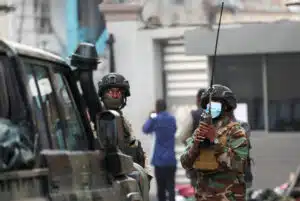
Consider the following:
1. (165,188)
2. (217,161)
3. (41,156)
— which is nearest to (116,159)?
(41,156)

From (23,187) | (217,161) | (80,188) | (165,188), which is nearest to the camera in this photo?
(23,187)

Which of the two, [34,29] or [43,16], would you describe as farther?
[43,16]

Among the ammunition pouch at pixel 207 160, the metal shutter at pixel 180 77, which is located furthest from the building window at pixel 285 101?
the ammunition pouch at pixel 207 160

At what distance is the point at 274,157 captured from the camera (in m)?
16.1

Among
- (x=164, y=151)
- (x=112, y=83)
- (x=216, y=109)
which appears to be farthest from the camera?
(x=164, y=151)

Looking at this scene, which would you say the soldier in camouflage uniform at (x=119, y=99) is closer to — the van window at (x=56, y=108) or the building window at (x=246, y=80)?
the van window at (x=56, y=108)

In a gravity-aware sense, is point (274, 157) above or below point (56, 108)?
below

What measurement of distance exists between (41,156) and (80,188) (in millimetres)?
615

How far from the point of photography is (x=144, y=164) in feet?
25.7

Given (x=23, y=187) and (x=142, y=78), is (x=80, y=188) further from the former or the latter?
(x=142, y=78)

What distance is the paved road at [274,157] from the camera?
1602cm

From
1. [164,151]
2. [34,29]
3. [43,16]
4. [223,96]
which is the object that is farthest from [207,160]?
[43,16]

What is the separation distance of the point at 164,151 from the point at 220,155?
6311 millimetres

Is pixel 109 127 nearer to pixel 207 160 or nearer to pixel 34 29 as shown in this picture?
pixel 207 160
